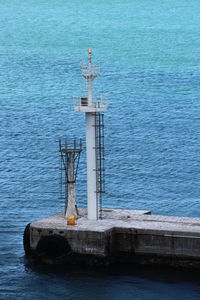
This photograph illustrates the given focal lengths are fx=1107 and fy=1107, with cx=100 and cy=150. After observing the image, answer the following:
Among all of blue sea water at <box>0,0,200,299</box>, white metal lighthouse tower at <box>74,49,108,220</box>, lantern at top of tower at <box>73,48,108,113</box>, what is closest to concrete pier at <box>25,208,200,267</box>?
blue sea water at <box>0,0,200,299</box>

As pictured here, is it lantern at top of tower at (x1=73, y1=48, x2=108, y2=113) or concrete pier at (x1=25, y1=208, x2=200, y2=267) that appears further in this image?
lantern at top of tower at (x1=73, y1=48, x2=108, y2=113)

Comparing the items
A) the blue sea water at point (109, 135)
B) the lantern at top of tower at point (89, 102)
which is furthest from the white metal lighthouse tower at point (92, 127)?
the blue sea water at point (109, 135)

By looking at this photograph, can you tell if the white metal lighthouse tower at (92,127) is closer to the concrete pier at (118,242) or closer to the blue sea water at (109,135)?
the concrete pier at (118,242)

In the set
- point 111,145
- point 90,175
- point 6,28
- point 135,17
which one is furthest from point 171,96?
point 135,17

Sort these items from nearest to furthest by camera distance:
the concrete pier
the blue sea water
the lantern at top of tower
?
1. the blue sea water
2. the concrete pier
3. the lantern at top of tower

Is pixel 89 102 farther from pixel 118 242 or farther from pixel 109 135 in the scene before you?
pixel 109 135

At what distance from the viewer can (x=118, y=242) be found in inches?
2218

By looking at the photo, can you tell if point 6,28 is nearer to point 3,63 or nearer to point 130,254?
point 3,63

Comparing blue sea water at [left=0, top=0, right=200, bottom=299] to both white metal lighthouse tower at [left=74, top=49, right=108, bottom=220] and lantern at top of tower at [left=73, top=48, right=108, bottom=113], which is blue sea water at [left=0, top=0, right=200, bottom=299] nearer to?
white metal lighthouse tower at [left=74, top=49, right=108, bottom=220]

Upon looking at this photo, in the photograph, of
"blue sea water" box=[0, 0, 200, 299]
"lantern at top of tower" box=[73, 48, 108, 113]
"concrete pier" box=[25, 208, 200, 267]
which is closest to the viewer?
"blue sea water" box=[0, 0, 200, 299]

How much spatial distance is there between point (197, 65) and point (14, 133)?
41712mm

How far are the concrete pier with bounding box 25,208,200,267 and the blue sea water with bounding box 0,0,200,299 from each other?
0.74 m

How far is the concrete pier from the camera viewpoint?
5534cm

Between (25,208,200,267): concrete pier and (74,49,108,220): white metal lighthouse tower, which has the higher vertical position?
(74,49,108,220): white metal lighthouse tower
